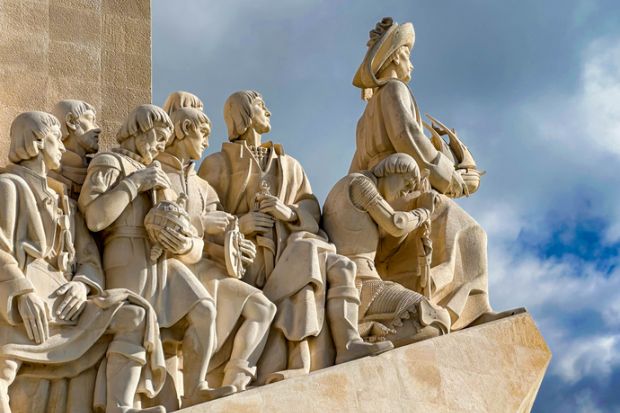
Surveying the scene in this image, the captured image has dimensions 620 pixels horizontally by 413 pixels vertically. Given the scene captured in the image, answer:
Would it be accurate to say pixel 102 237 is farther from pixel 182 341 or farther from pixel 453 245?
pixel 453 245

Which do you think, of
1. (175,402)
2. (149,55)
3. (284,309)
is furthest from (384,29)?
(175,402)

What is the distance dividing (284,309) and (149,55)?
2.93m

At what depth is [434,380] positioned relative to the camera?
11.8 metres

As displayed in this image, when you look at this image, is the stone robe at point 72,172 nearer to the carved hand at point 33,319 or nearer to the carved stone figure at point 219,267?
the carved stone figure at point 219,267

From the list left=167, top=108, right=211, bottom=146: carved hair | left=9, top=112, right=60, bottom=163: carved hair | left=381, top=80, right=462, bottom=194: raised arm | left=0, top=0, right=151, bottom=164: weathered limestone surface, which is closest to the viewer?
left=9, top=112, right=60, bottom=163: carved hair

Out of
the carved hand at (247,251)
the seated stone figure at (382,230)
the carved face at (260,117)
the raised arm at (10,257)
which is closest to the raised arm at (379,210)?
the seated stone figure at (382,230)

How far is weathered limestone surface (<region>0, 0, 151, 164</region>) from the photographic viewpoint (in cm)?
1298

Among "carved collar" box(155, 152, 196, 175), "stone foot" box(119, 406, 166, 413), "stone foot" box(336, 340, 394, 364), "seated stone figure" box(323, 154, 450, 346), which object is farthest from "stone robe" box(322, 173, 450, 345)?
"stone foot" box(119, 406, 166, 413)

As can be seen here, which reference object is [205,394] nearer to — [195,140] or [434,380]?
[434,380]

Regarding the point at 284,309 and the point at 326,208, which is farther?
the point at 326,208

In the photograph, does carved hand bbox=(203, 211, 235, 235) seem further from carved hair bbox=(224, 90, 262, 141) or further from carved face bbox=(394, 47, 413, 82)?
carved face bbox=(394, 47, 413, 82)

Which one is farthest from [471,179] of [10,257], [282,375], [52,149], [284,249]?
[10,257]

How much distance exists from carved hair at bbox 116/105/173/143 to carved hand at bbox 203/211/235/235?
648 millimetres

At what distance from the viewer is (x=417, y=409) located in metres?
11.6
